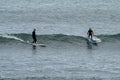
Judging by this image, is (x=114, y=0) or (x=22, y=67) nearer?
(x=22, y=67)

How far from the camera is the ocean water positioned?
32.7m

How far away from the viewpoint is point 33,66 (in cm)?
3447

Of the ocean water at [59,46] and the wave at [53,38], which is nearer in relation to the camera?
the ocean water at [59,46]

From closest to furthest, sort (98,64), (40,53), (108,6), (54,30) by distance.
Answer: (98,64), (40,53), (54,30), (108,6)

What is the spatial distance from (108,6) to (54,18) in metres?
24.8

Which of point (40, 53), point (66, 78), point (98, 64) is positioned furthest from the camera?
point (40, 53)

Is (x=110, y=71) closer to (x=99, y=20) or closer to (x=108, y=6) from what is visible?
(x=99, y=20)

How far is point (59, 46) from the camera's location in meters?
44.5

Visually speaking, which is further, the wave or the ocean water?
the wave

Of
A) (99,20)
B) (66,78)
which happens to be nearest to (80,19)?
(99,20)

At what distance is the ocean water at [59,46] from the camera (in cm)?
3266

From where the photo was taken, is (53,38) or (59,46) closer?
(59,46)

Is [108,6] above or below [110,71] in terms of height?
above

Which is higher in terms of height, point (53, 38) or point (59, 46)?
point (53, 38)
